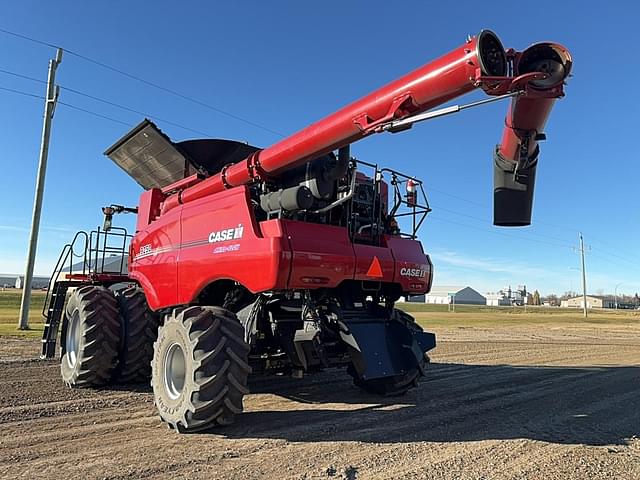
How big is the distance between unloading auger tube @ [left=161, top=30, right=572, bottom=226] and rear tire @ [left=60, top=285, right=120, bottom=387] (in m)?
3.01

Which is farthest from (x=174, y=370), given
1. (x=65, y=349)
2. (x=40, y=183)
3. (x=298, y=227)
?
(x=40, y=183)

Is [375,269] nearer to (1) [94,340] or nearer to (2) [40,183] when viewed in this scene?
(1) [94,340]

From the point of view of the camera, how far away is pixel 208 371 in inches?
209

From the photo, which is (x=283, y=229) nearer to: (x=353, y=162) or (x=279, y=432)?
(x=353, y=162)

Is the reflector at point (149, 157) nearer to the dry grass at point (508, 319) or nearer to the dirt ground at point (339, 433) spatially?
the dirt ground at point (339, 433)

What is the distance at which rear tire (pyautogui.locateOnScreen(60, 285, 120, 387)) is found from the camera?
7660 millimetres

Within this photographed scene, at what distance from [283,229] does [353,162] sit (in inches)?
61.7

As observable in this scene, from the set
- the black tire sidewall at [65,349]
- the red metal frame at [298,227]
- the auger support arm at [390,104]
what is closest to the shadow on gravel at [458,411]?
the red metal frame at [298,227]

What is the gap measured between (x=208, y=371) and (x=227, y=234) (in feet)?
5.23

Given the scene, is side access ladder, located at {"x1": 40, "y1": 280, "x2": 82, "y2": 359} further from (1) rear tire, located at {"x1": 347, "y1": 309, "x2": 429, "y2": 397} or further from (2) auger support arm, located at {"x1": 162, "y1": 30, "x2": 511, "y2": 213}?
(1) rear tire, located at {"x1": 347, "y1": 309, "x2": 429, "y2": 397}

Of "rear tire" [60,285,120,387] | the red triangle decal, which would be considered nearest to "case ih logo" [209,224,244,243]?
the red triangle decal

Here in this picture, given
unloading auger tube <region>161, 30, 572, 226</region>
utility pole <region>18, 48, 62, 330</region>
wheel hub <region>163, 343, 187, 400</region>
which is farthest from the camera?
utility pole <region>18, 48, 62, 330</region>

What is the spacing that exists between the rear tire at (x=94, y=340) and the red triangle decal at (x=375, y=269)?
403 cm

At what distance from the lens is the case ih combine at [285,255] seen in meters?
4.69
